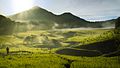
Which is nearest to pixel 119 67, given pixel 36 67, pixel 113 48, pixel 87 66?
pixel 87 66

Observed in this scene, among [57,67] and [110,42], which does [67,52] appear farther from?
[57,67]

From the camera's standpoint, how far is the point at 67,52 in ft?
477

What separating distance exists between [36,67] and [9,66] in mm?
7903

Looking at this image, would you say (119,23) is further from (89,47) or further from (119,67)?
(119,67)

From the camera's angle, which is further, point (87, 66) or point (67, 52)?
point (67, 52)

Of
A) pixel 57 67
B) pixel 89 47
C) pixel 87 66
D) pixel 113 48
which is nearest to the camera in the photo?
pixel 57 67

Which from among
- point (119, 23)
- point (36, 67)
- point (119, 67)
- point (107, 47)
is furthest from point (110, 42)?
point (36, 67)

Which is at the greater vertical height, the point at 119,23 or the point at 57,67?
the point at 119,23

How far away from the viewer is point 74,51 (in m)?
142

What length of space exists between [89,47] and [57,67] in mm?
98727

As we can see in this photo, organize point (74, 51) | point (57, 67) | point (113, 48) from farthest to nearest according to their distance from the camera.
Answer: point (113, 48) < point (74, 51) < point (57, 67)

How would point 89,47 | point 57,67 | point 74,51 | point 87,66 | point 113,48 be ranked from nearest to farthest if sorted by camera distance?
point 57,67
point 87,66
point 74,51
point 113,48
point 89,47

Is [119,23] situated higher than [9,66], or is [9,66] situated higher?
[119,23]

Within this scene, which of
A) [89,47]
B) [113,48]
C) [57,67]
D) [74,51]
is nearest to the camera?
[57,67]
